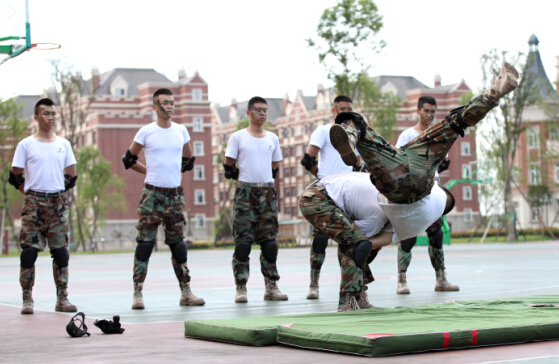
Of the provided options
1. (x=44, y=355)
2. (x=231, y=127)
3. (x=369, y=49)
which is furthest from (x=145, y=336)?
(x=231, y=127)

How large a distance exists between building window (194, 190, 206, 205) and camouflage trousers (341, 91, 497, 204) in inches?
3008

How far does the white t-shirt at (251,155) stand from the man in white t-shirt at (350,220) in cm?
254

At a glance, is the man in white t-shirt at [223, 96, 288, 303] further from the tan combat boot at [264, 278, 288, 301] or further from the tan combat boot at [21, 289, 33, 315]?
the tan combat boot at [21, 289, 33, 315]

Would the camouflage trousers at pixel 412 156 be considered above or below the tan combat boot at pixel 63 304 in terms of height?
above

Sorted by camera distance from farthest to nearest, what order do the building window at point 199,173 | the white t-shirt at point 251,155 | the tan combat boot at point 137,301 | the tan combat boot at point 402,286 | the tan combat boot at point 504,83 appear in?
the building window at point 199,173 → the tan combat boot at point 402,286 → the white t-shirt at point 251,155 → the tan combat boot at point 137,301 → the tan combat boot at point 504,83

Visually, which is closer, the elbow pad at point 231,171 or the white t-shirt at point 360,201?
the white t-shirt at point 360,201

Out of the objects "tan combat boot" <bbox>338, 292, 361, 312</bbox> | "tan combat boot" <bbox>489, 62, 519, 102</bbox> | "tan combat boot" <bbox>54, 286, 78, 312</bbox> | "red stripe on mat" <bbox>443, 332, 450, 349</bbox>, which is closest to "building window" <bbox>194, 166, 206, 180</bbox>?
"tan combat boot" <bbox>54, 286, 78, 312</bbox>

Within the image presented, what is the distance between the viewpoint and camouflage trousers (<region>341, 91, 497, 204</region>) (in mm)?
5586

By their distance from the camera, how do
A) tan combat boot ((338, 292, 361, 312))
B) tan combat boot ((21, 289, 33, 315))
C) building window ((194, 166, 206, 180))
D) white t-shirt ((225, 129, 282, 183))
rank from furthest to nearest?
building window ((194, 166, 206, 180)) → white t-shirt ((225, 129, 282, 183)) → tan combat boot ((21, 289, 33, 315)) → tan combat boot ((338, 292, 361, 312))

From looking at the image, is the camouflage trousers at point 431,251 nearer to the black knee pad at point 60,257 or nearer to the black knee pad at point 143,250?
the black knee pad at point 143,250

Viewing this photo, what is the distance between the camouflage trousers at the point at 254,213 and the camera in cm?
865

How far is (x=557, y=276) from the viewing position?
37.5ft

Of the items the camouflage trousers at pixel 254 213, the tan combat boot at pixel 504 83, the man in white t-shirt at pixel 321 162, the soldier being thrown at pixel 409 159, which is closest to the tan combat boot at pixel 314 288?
the man in white t-shirt at pixel 321 162

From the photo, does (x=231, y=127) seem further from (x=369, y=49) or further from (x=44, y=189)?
(x=44, y=189)
